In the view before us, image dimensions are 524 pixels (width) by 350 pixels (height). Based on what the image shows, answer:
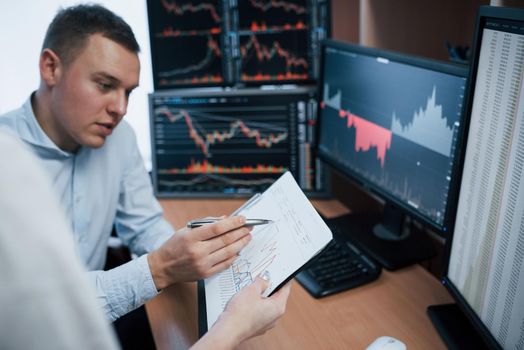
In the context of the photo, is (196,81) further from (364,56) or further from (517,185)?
(517,185)

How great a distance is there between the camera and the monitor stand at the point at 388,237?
1.25m

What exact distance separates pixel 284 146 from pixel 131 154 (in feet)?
1.55

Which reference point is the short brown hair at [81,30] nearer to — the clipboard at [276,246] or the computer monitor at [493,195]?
the clipboard at [276,246]

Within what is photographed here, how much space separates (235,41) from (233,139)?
1.05 feet

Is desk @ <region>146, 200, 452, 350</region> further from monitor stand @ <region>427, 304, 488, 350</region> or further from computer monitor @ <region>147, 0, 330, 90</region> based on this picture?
computer monitor @ <region>147, 0, 330, 90</region>

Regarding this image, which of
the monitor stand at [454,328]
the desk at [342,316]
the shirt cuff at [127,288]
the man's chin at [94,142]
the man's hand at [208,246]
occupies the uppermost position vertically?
the man's chin at [94,142]

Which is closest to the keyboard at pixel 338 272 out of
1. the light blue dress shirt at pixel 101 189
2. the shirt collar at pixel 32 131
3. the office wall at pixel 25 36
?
the light blue dress shirt at pixel 101 189

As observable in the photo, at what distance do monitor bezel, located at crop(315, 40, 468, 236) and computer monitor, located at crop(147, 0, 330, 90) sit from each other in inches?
6.5

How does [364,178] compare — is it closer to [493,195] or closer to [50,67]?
[493,195]

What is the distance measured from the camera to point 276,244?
3.06 ft

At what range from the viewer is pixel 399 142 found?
119cm

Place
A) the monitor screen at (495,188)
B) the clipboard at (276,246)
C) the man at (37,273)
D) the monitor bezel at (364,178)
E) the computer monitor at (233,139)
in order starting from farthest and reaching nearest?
the computer monitor at (233,139) → the monitor bezel at (364,178) → the clipboard at (276,246) → the monitor screen at (495,188) → the man at (37,273)

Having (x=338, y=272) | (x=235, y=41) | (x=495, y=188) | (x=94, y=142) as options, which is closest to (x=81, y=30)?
(x=94, y=142)

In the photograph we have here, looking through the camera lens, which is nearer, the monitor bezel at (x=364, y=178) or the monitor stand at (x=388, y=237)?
the monitor bezel at (x=364, y=178)
